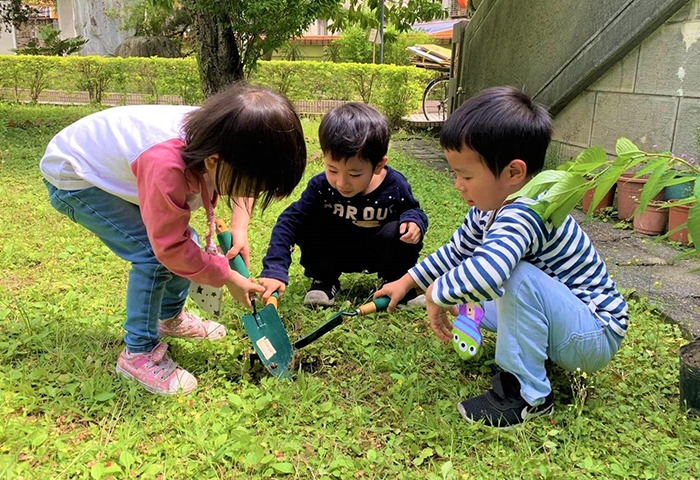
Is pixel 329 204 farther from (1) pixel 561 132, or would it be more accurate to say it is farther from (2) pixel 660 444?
(1) pixel 561 132

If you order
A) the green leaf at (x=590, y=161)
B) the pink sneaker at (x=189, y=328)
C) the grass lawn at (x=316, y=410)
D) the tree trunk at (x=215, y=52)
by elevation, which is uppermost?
the tree trunk at (x=215, y=52)

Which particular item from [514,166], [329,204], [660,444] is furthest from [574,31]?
[660,444]

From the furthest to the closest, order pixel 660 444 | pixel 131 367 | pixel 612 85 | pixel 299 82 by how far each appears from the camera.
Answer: pixel 299 82, pixel 612 85, pixel 131 367, pixel 660 444

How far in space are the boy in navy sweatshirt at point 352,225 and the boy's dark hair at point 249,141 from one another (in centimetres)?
77

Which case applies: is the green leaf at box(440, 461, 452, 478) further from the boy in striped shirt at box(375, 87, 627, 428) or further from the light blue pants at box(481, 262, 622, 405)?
the light blue pants at box(481, 262, 622, 405)

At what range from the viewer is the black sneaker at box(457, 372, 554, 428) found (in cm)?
174

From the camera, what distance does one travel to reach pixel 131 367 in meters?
1.92

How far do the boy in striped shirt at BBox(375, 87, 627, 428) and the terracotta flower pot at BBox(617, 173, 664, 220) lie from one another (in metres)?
2.21

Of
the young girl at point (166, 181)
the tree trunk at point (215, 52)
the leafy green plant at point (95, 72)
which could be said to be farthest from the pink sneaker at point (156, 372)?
the leafy green plant at point (95, 72)

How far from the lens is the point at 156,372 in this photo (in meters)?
1.89

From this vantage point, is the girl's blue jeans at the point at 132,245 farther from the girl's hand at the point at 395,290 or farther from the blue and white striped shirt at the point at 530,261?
the blue and white striped shirt at the point at 530,261

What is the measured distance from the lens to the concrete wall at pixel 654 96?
11.6 feet

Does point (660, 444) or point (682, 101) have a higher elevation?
point (682, 101)

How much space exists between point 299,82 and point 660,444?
980 cm
